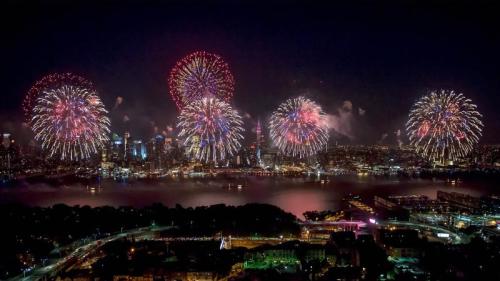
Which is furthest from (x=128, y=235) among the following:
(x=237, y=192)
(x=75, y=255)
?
(x=237, y=192)

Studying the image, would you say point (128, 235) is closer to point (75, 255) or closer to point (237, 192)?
point (75, 255)

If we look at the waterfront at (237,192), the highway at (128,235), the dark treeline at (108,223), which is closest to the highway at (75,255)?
the highway at (128,235)

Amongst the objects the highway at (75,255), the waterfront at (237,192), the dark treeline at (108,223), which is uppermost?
the waterfront at (237,192)

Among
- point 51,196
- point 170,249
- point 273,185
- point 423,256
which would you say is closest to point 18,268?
point 170,249

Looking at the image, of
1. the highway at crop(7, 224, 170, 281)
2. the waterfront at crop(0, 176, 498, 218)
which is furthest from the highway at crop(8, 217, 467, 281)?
the waterfront at crop(0, 176, 498, 218)

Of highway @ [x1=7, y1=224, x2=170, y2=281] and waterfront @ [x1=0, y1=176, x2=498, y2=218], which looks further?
waterfront @ [x1=0, y1=176, x2=498, y2=218]

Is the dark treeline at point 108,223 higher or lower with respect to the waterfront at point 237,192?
lower

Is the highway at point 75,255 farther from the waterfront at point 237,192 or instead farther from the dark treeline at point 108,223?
the waterfront at point 237,192

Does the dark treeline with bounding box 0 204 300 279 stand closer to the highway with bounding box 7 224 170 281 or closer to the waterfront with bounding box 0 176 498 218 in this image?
the highway with bounding box 7 224 170 281

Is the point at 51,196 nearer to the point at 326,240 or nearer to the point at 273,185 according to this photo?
the point at 273,185

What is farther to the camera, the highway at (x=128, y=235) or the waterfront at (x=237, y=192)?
the waterfront at (x=237, y=192)
